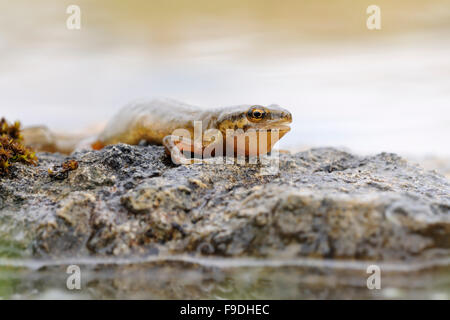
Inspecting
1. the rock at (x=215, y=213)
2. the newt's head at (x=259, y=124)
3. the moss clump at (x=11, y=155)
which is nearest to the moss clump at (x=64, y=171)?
the rock at (x=215, y=213)

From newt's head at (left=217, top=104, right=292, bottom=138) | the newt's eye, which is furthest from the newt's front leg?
the newt's eye

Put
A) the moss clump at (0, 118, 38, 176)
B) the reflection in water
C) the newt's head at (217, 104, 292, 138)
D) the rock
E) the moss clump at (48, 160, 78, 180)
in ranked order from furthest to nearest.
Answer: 1. the newt's head at (217, 104, 292, 138)
2. the moss clump at (0, 118, 38, 176)
3. the moss clump at (48, 160, 78, 180)
4. the rock
5. the reflection in water

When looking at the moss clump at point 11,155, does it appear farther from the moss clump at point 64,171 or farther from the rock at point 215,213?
the moss clump at point 64,171

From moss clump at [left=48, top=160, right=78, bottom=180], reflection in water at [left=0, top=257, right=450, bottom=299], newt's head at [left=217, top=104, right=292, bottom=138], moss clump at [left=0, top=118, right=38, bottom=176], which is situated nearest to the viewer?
reflection in water at [left=0, top=257, right=450, bottom=299]

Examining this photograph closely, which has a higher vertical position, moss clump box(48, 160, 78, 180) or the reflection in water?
moss clump box(48, 160, 78, 180)

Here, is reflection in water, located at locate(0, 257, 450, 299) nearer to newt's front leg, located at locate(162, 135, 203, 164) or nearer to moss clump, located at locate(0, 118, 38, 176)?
newt's front leg, located at locate(162, 135, 203, 164)

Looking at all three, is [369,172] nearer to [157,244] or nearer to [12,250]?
[157,244]

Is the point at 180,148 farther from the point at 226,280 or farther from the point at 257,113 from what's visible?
the point at 226,280

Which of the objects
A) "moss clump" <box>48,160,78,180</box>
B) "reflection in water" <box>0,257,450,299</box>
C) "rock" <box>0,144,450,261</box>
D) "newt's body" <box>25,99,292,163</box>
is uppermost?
"newt's body" <box>25,99,292,163</box>
